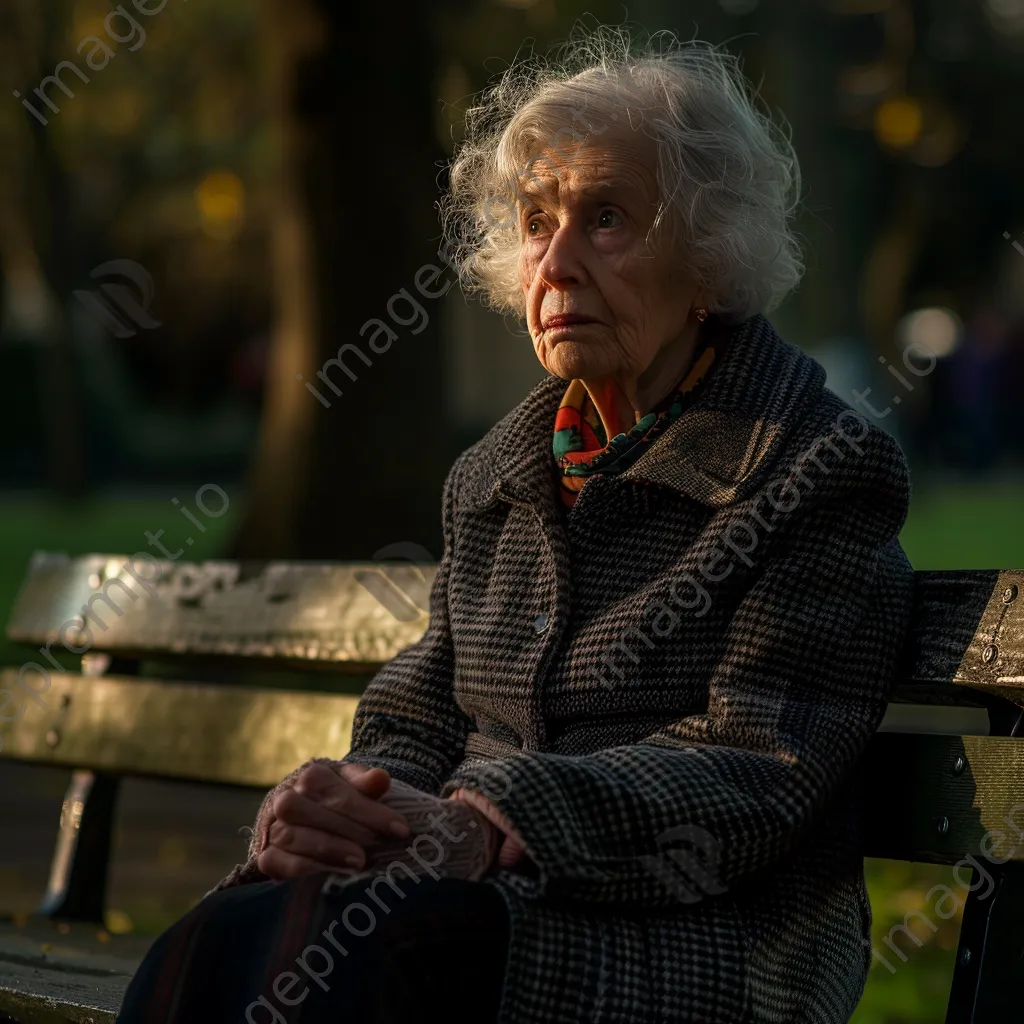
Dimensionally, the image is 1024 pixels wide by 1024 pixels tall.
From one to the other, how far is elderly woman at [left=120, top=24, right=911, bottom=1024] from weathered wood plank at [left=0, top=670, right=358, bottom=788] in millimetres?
602

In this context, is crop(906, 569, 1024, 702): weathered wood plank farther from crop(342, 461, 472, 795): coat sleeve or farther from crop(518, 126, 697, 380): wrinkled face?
crop(342, 461, 472, 795): coat sleeve

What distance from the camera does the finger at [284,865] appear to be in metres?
2.63

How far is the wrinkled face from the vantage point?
307 cm

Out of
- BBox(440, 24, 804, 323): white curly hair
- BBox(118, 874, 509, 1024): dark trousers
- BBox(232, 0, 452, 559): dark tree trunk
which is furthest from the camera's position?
BBox(232, 0, 452, 559): dark tree trunk

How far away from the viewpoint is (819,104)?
12.0m

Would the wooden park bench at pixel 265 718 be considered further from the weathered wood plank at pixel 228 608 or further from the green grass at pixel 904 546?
the green grass at pixel 904 546

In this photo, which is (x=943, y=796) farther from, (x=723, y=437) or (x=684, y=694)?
(x=723, y=437)

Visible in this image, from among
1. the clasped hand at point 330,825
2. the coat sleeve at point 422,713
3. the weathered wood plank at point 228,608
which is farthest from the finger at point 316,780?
the weathered wood plank at point 228,608

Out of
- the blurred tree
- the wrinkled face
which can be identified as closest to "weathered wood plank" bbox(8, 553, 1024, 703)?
the wrinkled face

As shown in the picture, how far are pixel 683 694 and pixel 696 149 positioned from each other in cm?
88

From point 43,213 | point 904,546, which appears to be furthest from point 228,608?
point 43,213

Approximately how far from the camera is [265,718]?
4008 millimetres

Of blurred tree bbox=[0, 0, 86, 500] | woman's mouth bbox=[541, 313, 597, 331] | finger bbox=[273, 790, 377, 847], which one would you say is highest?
blurred tree bbox=[0, 0, 86, 500]

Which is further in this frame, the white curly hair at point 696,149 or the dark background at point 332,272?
the dark background at point 332,272
